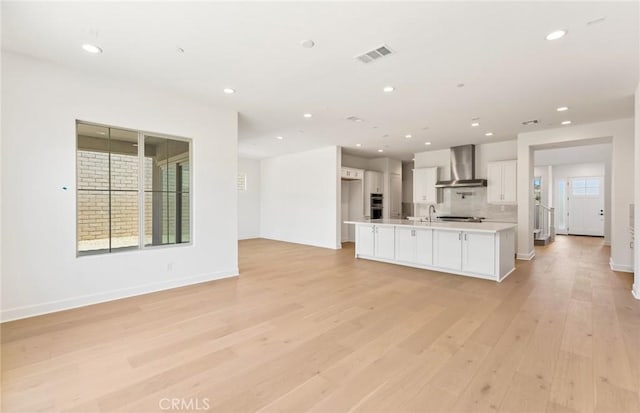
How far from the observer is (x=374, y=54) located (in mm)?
3211

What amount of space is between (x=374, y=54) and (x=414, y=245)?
388 centimetres

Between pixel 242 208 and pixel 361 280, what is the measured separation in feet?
21.9

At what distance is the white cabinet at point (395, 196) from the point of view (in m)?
10.4

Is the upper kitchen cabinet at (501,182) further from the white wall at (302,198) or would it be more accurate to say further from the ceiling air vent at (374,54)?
the ceiling air vent at (374,54)

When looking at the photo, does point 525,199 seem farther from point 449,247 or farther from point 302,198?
point 302,198

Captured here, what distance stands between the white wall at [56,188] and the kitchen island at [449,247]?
Answer: 4.04 metres

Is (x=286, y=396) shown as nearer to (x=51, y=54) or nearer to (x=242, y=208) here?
(x=51, y=54)

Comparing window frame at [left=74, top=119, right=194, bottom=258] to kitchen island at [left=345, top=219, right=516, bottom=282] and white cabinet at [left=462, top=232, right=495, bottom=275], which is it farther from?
white cabinet at [left=462, top=232, right=495, bottom=275]

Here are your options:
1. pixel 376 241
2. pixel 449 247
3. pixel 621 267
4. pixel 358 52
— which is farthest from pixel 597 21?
pixel 621 267

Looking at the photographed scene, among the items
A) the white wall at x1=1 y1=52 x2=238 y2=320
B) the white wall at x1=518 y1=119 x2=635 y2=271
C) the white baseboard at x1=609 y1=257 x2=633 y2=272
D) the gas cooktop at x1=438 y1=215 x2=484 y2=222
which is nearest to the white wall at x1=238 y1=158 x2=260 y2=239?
the white wall at x1=1 y1=52 x2=238 y2=320

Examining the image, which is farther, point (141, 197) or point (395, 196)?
point (395, 196)

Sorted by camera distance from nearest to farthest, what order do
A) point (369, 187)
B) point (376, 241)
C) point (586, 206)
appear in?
point (376, 241) → point (369, 187) → point (586, 206)

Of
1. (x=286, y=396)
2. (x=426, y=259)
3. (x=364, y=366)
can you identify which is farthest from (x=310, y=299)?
(x=426, y=259)

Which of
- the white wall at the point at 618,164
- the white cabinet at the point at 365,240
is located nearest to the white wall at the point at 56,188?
the white cabinet at the point at 365,240
